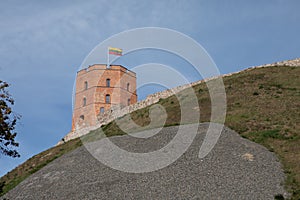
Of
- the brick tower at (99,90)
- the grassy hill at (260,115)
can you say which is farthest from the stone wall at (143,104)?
the brick tower at (99,90)

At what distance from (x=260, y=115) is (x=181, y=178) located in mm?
13886

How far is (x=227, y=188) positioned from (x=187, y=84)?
102 feet

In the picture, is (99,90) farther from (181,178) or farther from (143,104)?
(181,178)

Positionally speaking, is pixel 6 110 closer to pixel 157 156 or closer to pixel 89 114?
pixel 157 156

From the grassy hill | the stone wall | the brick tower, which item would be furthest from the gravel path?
the brick tower

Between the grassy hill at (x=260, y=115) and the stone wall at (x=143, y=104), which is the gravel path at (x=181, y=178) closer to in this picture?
the grassy hill at (x=260, y=115)

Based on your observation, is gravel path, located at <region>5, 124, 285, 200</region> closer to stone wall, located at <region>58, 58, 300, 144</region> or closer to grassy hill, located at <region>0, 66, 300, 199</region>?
grassy hill, located at <region>0, 66, 300, 199</region>

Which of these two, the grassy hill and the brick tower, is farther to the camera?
the brick tower

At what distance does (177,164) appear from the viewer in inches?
1028

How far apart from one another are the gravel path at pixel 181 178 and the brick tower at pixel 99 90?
106 feet

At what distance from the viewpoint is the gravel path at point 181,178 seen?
22047mm

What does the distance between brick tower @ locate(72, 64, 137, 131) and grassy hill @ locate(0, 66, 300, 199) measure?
1598 cm

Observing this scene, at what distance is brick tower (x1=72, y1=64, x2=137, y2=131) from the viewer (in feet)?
208

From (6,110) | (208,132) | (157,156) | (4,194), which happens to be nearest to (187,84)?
(208,132)
